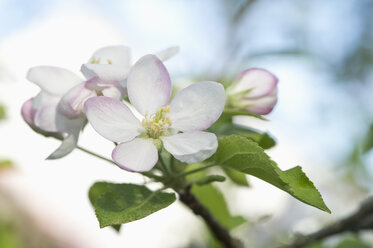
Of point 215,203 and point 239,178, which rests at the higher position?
point 239,178

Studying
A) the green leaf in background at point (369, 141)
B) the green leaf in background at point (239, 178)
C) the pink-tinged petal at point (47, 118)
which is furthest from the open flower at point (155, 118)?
the green leaf in background at point (369, 141)

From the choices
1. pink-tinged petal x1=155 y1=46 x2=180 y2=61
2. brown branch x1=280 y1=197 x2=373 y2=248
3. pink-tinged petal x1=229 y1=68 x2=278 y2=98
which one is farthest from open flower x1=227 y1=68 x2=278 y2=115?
brown branch x1=280 y1=197 x2=373 y2=248

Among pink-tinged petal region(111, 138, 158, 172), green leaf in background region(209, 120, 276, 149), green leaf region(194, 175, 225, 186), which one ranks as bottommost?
green leaf region(194, 175, 225, 186)

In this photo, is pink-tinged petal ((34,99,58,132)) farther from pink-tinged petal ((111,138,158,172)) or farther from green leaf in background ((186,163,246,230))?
green leaf in background ((186,163,246,230))

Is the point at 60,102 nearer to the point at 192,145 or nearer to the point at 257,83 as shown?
the point at 192,145

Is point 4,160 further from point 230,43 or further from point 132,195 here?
point 230,43

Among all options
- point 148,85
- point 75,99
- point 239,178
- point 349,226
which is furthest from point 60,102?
point 349,226
